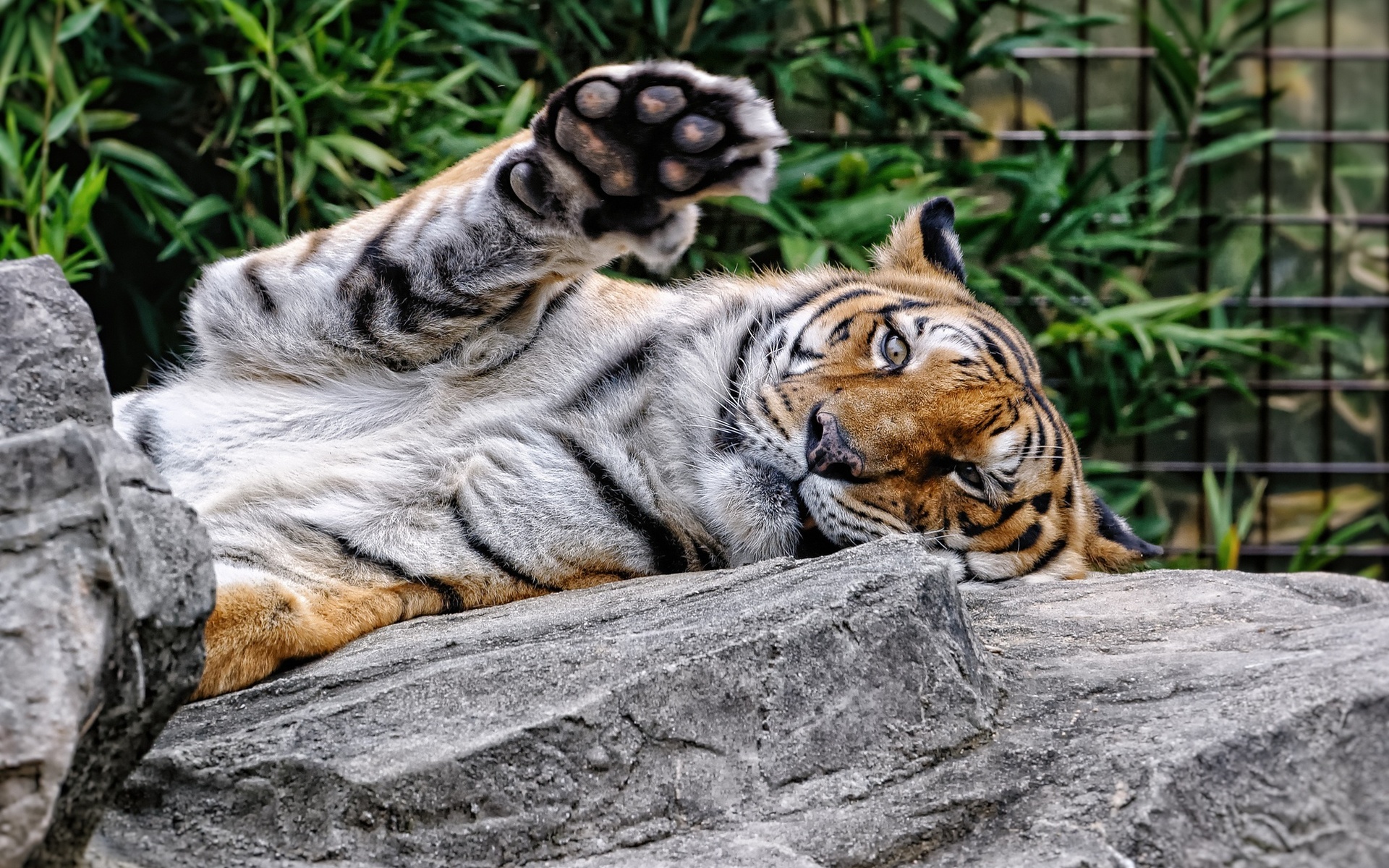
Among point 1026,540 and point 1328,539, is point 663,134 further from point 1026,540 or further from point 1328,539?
point 1328,539

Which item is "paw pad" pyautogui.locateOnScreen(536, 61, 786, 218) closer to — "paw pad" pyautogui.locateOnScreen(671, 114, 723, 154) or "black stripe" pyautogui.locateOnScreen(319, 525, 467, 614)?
"paw pad" pyautogui.locateOnScreen(671, 114, 723, 154)

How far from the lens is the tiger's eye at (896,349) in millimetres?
2064

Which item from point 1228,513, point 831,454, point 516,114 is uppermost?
point 516,114

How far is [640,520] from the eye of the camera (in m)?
1.98

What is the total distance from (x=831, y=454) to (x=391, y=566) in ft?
2.20

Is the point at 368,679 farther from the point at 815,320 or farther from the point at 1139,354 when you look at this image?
the point at 1139,354

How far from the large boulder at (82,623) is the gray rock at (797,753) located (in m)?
0.23

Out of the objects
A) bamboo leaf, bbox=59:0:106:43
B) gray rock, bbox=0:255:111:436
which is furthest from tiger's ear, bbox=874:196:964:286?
bamboo leaf, bbox=59:0:106:43

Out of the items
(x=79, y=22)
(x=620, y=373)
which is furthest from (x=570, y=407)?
(x=79, y=22)

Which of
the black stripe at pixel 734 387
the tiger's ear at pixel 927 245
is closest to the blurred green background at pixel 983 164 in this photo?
the tiger's ear at pixel 927 245

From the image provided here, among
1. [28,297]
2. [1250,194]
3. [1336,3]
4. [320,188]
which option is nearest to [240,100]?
[320,188]

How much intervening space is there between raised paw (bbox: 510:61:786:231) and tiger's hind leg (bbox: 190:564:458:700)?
655 millimetres

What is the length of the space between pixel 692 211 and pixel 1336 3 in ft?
13.7

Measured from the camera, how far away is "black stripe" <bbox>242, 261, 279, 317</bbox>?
216cm
